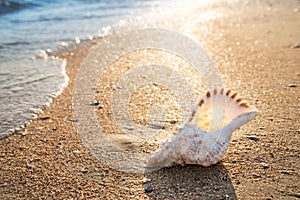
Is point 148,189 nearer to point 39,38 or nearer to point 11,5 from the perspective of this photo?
point 39,38

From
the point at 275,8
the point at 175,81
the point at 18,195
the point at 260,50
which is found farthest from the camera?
the point at 275,8

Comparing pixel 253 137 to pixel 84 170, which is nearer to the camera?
pixel 84 170

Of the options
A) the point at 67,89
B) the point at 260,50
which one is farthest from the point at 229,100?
the point at 260,50

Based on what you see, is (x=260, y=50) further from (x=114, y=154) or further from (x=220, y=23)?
(x=114, y=154)

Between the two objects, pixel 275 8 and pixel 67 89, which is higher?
pixel 275 8

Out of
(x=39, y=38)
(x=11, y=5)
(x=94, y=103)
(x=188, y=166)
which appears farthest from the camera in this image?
(x=11, y=5)

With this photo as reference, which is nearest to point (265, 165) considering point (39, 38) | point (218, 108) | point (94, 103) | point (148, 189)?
point (218, 108)

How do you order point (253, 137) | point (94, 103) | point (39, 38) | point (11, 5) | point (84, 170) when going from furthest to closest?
1. point (11, 5)
2. point (39, 38)
3. point (94, 103)
4. point (253, 137)
5. point (84, 170)
